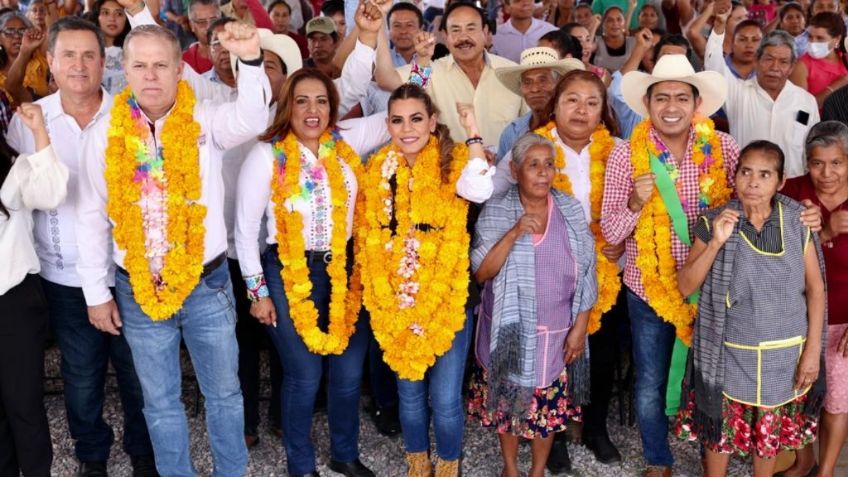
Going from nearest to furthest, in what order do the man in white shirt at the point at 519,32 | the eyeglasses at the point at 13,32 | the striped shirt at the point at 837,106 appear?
the striped shirt at the point at 837,106 → the eyeglasses at the point at 13,32 → the man in white shirt at the point at 519,32

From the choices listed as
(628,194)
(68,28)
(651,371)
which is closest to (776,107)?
(628,194)

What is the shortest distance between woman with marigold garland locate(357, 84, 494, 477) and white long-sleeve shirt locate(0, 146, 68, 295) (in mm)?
1267

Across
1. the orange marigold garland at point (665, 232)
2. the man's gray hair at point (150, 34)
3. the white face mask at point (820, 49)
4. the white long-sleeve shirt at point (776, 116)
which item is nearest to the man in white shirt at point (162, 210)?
the man's gray hair at point (150, 34)

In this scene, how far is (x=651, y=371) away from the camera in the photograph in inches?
151

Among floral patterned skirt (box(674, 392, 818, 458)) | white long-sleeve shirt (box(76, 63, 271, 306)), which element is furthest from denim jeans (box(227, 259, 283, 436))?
floral patterned skirt (box(674, 392, 818, 458))

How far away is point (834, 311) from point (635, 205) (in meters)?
1.03

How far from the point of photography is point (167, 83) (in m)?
3.21

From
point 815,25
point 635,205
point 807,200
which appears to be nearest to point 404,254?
point 635,205

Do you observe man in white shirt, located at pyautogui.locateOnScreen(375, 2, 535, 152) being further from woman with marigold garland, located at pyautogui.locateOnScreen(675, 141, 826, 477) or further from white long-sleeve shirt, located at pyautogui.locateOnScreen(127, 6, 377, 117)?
woman with marigold garland, located at pyautogui.locateOnScreen(675, 141, 826, 477)

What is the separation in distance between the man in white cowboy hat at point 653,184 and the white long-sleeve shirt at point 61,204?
230 centimetres

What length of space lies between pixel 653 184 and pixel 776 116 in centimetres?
154

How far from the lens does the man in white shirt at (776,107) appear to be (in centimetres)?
464

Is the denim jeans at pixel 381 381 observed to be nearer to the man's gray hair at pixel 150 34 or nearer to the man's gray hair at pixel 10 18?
the man's gray hair at pixel 150 34

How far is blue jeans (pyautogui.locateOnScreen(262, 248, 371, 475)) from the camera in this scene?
365 cm
